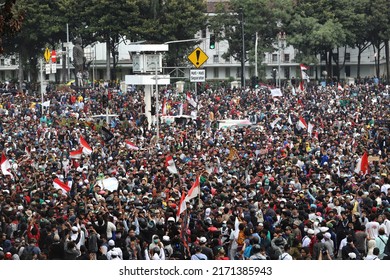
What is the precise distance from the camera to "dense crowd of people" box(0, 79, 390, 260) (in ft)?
60.6

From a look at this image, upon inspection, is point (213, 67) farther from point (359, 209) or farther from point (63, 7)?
point (359, 209)

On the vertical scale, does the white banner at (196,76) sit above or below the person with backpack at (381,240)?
above

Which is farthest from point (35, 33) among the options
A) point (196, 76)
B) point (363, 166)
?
point (363, 166)

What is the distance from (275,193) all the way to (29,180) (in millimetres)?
7177

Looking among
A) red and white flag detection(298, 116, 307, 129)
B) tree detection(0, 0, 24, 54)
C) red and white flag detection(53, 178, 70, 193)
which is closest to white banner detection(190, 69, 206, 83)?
red and white flag detection(298, 116, 307, 129)

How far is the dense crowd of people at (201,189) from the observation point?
18.5m

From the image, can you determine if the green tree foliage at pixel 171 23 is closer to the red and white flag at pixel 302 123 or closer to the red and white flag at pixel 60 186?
the red and white flag at pixel 302 123

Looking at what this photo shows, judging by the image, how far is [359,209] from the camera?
21141 mm

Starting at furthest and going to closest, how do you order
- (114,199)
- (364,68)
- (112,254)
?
(364,68)
(114,199)
(112,254)

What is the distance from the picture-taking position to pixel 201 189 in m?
24.9

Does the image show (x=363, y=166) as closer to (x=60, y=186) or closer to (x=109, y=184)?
(x=109, y=184)

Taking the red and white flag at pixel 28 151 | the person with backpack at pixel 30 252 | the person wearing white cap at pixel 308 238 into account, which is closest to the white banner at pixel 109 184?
the person with backpack at pixel 30 252

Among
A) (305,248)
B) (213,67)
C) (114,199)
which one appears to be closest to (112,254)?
(305,248)

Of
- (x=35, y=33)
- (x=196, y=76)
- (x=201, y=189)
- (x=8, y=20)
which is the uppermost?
(x=8, y=20)
